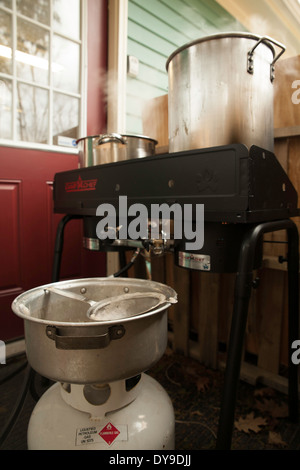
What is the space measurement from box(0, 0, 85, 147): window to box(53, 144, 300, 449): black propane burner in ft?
2.73

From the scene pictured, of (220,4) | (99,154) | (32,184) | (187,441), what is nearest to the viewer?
(187,441)

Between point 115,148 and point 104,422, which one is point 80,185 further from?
point 104,422

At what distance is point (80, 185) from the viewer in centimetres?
129

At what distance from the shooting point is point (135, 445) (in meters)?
0.76

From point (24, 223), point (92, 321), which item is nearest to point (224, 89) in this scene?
point (92, 321)

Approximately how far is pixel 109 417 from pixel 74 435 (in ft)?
0.31

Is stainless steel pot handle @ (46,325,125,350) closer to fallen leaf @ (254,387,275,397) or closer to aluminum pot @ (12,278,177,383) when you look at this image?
aluminum pot @ (12,278,177,383)

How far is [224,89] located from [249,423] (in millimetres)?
1248

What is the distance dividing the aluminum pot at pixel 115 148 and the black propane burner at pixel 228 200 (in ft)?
0.37

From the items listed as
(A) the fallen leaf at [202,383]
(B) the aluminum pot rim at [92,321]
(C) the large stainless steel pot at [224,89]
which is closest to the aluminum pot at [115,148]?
(C) the large stainless steel pot at [224,89]

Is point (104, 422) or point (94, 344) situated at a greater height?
point (94, 344)

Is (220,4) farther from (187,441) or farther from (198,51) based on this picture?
(187,441)

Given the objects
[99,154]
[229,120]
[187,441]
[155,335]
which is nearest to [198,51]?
[229,120]

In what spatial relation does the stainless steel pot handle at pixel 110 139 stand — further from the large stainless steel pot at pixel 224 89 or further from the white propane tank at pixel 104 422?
the white propane tank at pixel 104 422
